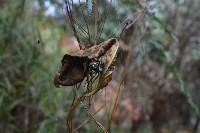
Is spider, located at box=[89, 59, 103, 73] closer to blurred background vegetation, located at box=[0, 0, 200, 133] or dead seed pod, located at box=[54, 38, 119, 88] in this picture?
dead seed pod, located at box=[54, 38, 119, 88]

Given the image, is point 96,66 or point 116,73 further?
point 116,73

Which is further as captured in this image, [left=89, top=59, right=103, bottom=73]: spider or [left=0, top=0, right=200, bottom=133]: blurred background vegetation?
[left=0, top=0, right=200, bottom=133]: blurred background vegetation

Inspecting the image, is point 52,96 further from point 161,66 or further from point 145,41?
point 161,66

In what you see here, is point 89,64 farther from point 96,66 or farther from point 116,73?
point 116,73

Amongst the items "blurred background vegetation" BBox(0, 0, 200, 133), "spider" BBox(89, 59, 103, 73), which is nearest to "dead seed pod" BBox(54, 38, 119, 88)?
"spider" BBox(89, 59, 103, 73)

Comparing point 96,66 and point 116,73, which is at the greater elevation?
point 96,66

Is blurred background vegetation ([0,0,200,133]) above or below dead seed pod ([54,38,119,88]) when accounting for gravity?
below

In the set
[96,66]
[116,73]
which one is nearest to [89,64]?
[96,66]

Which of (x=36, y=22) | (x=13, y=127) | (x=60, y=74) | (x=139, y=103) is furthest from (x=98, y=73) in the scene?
(x=139, y=103)

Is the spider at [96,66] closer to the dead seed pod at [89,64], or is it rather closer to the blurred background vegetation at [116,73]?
the dead seed pod at [89,64]
